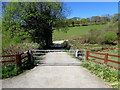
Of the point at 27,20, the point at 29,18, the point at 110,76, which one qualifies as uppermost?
the point at 29,18

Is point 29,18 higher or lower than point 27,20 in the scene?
higher

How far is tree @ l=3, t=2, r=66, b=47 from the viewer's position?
580 inches

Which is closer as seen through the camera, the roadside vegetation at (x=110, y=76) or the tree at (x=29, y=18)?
the roadside vegetation at (x=110, y=76)

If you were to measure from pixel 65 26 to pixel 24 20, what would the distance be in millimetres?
7460

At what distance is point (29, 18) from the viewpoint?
15125 mm

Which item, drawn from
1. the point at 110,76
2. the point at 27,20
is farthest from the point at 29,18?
the point at 110,76

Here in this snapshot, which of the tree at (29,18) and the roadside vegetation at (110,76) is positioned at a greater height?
the tree at (29,18)

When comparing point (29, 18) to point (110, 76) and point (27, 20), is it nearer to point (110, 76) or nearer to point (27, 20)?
point (27, 20)

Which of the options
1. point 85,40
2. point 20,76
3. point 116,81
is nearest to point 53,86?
point 20,76

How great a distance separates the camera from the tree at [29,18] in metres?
14.7

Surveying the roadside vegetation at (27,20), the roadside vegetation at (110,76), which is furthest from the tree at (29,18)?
the roadside vegetation at (110,76)

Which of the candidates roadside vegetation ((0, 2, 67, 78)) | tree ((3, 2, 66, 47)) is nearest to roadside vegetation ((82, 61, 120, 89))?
roadside vegetation ((0, 2, 67, 78))

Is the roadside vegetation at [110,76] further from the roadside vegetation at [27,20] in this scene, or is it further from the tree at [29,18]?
the tree at [29,18]

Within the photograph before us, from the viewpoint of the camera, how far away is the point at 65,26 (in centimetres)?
1997
